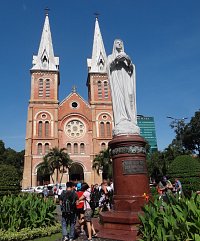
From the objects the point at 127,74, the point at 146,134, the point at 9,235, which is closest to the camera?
the point at 9,235

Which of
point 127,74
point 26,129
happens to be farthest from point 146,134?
point 127,74

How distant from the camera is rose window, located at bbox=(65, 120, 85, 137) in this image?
45219mm

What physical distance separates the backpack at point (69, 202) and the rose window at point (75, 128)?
126 ft

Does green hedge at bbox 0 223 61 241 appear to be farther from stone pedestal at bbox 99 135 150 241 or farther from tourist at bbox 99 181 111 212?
tourist at bbox 99 181 111 212

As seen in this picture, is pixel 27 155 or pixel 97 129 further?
pixel 97 129

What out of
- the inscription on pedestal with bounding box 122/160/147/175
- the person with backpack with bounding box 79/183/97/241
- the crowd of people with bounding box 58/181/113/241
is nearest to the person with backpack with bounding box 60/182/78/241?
the crowd of people with bounding box 58/181/113/241

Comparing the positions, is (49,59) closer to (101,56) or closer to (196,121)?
(101,56)

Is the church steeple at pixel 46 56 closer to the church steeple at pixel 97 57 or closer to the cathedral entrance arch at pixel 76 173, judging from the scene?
the church steeple at pixel 97 57

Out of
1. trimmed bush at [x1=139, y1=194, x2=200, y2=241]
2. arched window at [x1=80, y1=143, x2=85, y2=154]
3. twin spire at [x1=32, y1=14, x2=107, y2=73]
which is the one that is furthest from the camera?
twin spire at [x1=32, y1=14, x2=107, y2=73]

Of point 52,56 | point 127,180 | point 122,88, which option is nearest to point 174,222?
point 127,180

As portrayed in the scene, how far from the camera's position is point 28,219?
7.26 metres

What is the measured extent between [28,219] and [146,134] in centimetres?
9350

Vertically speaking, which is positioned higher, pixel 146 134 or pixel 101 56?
pixel 101 56

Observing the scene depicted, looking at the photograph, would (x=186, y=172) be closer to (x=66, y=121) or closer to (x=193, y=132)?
(x=66, y=121)
